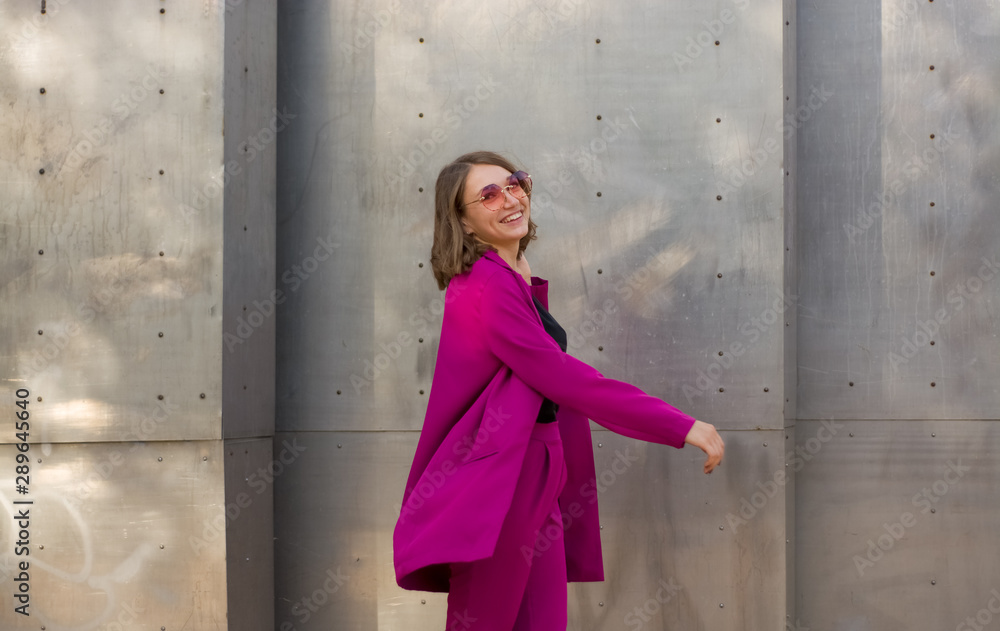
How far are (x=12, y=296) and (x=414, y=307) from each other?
1.61 meters

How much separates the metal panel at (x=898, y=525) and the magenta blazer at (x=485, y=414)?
192cm

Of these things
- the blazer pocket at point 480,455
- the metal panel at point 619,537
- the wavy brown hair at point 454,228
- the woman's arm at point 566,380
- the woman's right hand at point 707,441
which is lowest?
the metal panel at point 619,537

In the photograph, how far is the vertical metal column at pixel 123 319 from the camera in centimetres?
381

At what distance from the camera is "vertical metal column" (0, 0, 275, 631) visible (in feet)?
12.5

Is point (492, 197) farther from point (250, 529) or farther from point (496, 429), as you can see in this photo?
point (250, 529)

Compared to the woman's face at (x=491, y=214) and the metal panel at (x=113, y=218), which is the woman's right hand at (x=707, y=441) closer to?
the woman's face at (x=491, y=214)

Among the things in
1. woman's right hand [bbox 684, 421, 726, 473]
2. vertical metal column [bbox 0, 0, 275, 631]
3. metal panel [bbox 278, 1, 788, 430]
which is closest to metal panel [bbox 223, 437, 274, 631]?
vertical metal column [bbox 0, 0, 275, 631]

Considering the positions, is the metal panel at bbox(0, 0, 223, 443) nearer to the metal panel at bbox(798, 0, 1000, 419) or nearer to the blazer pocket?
the blazer pocket

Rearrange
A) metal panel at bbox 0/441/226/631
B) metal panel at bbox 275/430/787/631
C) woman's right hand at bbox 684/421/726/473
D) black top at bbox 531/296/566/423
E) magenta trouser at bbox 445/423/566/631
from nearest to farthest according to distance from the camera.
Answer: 1. woman's right hand at bbox 684/421/726/473
2. magenta trouser at bbox 445/423/566/631
3. black top at bbox 531/296/566/423
4. metal panel at bbox 0/441/226/631
5. metal panel at bbox 275/430/787/631

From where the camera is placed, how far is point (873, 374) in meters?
4.30

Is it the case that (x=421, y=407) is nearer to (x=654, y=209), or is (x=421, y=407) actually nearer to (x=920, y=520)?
(x=654, y=209)

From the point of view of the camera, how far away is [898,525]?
13.9 ft

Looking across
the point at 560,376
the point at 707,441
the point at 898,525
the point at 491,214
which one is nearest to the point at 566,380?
the point at 560,376

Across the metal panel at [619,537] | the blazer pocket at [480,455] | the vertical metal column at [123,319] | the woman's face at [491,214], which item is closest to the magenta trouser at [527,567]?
the blazer pocket at [480,455]
